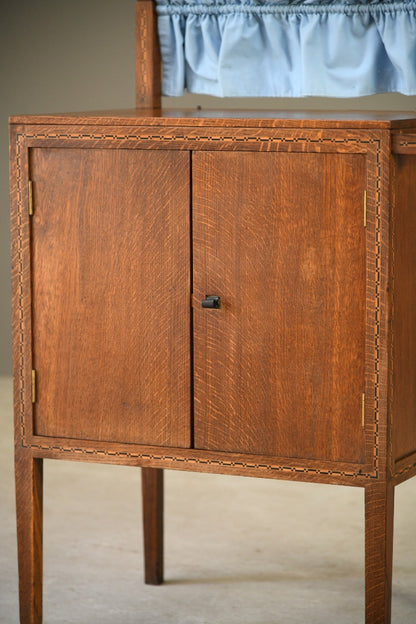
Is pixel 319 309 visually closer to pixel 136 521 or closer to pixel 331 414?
pixel 331 414

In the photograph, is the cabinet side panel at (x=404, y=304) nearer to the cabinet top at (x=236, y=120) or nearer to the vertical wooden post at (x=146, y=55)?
the cabinet top at (x=236, y=120)

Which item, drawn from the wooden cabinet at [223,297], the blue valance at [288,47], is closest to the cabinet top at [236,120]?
the wooden cabinet at [223,297]

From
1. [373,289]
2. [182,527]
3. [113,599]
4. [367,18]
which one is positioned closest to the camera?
[373,289]

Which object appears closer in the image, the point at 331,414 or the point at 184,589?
the point at 331,414

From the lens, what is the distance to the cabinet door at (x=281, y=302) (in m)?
2.12

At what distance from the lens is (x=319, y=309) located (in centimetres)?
215

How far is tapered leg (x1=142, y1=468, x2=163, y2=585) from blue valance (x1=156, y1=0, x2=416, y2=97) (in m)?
0.95

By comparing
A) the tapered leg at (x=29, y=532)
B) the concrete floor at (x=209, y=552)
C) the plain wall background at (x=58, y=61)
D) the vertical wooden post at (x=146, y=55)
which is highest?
the plain wall background at (x=58, y=61)

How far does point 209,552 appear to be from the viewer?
3.19 meters

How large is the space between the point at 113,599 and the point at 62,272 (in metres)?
0.92

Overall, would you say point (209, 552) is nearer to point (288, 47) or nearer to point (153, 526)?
point (153, 526)

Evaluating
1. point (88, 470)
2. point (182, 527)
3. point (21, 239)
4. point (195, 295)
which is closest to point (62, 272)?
→ point (21, 239)

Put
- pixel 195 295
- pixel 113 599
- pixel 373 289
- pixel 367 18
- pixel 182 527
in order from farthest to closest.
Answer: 1. pixel 182 527
2. pixel 113 599
3. pixel 367 18
4. pixel 195 295
5. pixel 373 289

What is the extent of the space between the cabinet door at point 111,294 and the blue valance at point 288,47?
0.64m
